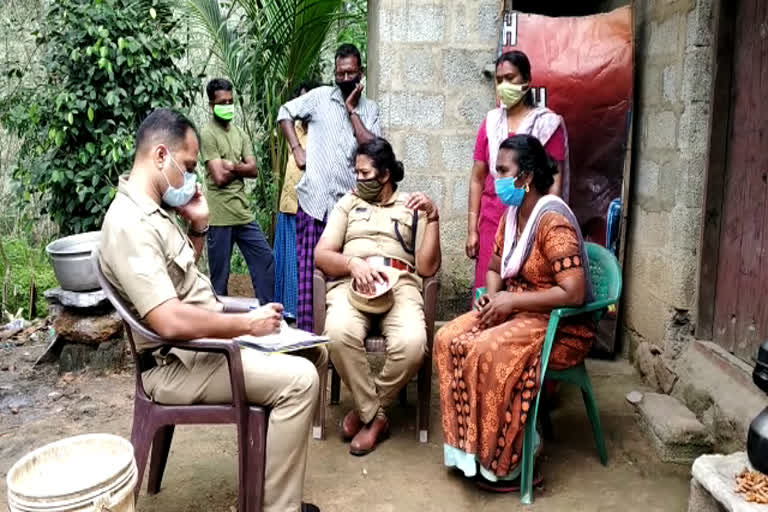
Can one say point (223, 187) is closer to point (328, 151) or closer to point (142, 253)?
point (328, 151)

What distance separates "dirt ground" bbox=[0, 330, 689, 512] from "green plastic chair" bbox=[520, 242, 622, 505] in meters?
0.11

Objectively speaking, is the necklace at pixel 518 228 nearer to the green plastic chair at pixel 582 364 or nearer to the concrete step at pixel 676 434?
the green plastic chair at pixel 582 364

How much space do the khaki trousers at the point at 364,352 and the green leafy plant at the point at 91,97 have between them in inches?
91.3

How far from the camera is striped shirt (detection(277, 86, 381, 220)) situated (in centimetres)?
428

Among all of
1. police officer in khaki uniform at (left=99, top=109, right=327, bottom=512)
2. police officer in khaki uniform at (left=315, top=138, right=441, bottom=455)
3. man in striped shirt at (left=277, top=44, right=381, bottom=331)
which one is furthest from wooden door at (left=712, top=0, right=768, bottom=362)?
police officer in khaki uniform at (left=99, top=109, right=327, bottom=512)

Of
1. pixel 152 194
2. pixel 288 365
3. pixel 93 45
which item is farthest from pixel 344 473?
pixel 93 45

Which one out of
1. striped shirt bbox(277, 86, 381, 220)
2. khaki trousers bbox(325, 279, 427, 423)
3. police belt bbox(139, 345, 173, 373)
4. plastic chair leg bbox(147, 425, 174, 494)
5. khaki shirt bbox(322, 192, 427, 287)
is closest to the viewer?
police belt bbox(139, 345, 173, 373)

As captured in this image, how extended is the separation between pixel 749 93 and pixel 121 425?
3504 mm

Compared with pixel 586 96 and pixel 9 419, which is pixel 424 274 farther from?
pixel 9 419

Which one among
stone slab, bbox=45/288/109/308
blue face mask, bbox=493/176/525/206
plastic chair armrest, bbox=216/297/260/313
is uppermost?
blue face mask, bbox=493/176/525/206

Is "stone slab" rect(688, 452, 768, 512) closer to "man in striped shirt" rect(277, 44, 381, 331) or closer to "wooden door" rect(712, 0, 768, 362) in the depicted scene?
"wooden door" rect(712, 0, 768, 362)

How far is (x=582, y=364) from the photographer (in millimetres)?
3090

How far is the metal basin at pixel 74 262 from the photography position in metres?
4.16

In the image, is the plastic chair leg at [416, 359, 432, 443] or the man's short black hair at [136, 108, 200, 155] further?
the plastic chair leg at [416, 359, 432, 443]
